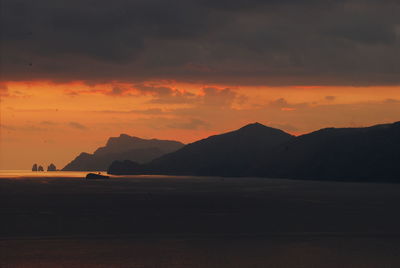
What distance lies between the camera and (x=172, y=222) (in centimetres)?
8744

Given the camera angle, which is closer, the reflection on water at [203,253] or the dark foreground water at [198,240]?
the reflection on water at [203,253]

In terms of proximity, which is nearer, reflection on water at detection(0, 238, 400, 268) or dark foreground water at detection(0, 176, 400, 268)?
reflection on water at detection(0, 238, 400, 268)

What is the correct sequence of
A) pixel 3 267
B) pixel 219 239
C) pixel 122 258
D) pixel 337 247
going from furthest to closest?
1. pixel 219 239
2. pixel 337 247
3. pixel 122 258
4. pixel 3 267

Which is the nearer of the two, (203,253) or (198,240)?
(203,253)

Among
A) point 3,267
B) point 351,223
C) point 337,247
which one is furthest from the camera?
point 351,223

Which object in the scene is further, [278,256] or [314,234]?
[314,234]

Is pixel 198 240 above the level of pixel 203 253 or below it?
above

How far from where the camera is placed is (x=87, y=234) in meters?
70.3

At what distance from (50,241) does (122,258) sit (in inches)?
563

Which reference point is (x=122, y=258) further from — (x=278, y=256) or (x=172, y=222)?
(x=172, y=222)

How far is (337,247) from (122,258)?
21854 millimetres

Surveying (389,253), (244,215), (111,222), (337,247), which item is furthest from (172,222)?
(389,253)

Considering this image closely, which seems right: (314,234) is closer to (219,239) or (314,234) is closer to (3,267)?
(219,239)

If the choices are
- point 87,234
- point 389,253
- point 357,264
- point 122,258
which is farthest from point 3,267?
point 389,253
